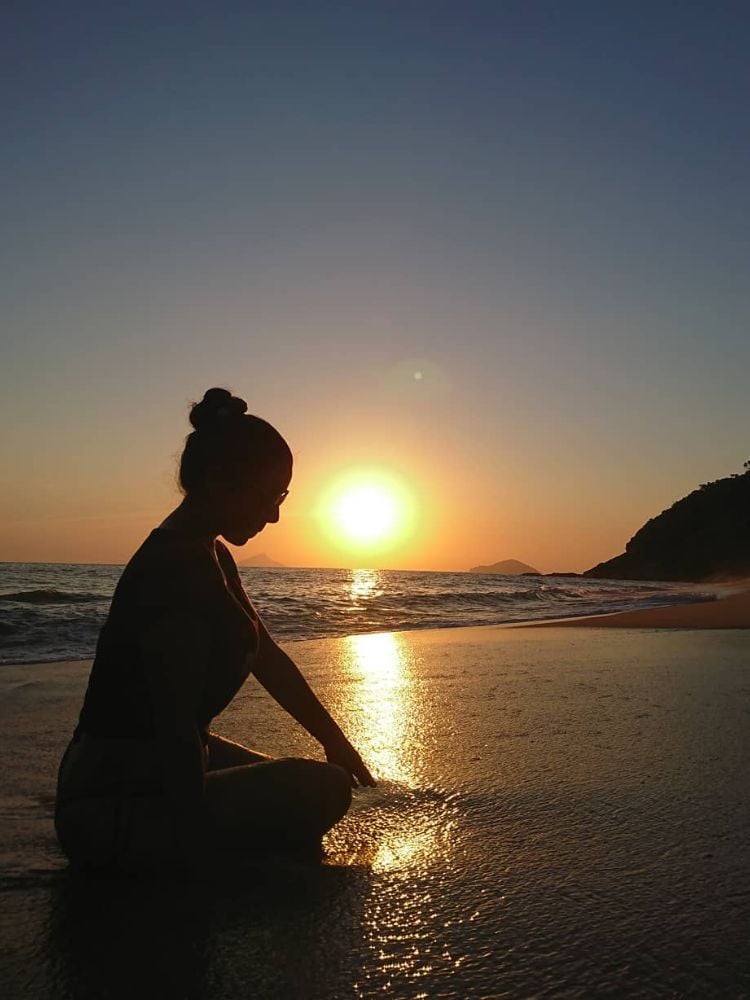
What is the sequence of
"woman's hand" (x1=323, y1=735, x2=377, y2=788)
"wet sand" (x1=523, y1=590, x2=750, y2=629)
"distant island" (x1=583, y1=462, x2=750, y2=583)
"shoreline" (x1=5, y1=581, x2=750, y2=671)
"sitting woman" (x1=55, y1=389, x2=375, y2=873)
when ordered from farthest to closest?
"distant island" (x1=583, y1=462, x2=750, y2=583) → "wet sand" (x1=523, y1=590, x2=750, y2=629) → "shoreline" (x1=5, y1=581, x2=750, y2=671) → "woman's hand" (x1=323, y1=735, x2=377, y2=788) → "sitting woman" (x1=55, y1=389, x2=375, y2=873)

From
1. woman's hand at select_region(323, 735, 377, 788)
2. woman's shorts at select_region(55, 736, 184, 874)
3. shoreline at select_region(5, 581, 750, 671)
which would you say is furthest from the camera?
shoreline at select_region(5, 581, 750, 671)

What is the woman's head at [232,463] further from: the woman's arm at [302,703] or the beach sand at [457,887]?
the beach sand at [457,887]

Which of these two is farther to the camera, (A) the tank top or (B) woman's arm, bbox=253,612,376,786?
(B) woman's arm, bbox=253,612,376,786

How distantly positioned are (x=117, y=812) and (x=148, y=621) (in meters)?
0.56

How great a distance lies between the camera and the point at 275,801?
226cm

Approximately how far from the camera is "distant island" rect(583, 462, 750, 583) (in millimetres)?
78438

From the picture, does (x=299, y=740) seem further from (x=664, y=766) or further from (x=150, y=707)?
(x=150, y=707)

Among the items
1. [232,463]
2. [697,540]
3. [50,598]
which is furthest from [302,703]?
[697,540]

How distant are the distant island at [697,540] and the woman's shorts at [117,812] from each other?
254 feet

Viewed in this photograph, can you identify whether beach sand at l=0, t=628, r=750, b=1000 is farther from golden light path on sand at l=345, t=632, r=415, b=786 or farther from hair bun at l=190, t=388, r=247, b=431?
hair bun at l=190, t=388, r=247, b=431

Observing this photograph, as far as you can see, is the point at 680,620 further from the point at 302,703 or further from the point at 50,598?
the point at 50,598

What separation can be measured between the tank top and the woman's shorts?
2.5 inches

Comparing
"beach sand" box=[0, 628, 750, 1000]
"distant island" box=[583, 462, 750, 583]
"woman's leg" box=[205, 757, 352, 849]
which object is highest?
"distant island" box=[583, 462, 750, 583]

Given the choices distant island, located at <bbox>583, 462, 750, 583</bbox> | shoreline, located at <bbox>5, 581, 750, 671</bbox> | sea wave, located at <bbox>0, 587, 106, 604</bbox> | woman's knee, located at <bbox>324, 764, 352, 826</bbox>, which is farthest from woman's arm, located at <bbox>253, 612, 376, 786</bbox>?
distant island, located at <bbox>583, 462, 750, 583</bbox>
